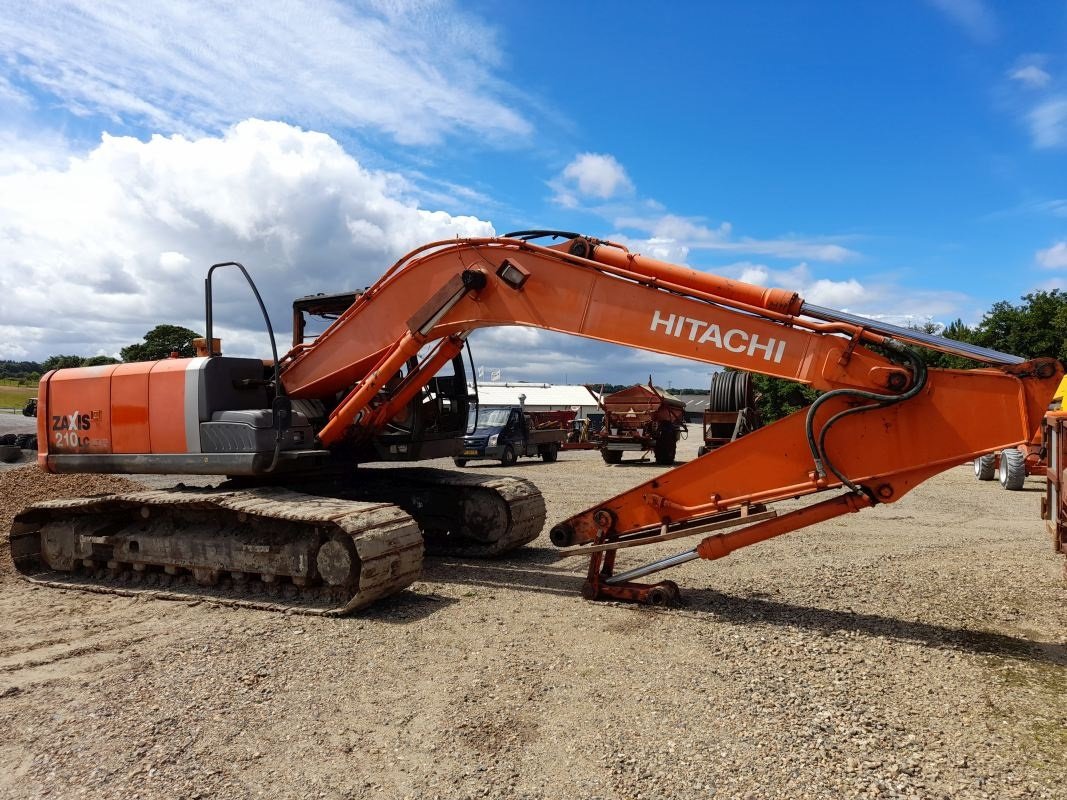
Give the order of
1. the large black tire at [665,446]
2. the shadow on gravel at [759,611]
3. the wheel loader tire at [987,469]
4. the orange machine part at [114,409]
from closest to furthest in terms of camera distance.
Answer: the shadow on gravel at [759,611], the orange machine part at [114,409], the wheel loader tire at [987,469], the large black tire at [665,446]

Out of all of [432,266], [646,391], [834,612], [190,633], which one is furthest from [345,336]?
[646,391]

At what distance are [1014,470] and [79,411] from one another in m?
17.7

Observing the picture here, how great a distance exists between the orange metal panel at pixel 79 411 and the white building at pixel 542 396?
178 ft

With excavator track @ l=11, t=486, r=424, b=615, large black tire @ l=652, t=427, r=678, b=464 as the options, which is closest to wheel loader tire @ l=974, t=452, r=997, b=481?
large black tire @ l=652, t=427, r=678, b=464

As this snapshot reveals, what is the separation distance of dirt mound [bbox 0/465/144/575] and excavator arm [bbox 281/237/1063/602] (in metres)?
7.37

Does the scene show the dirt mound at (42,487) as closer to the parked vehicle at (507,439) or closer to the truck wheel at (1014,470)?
the parked vehicle at (507,439)

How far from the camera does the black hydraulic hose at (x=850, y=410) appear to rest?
19.0 feet

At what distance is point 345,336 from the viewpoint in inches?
321

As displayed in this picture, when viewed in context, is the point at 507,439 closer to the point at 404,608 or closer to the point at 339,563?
the point at 404,608

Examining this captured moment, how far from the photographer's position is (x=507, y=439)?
25422mm

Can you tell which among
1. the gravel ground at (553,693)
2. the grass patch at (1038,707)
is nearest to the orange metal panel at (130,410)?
the gravel ground at (553,693)

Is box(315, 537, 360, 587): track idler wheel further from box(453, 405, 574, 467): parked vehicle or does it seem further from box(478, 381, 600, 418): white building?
box(478, 381, 600, 418): white building

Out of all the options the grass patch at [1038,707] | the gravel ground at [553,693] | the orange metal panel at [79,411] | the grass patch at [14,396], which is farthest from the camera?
the grass patch at [14,396]

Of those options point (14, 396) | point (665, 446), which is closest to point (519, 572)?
point (665, 446)
